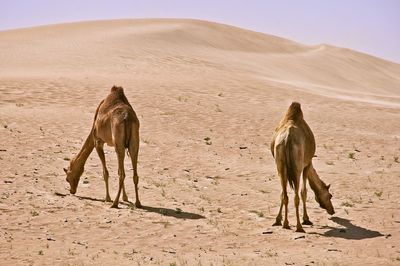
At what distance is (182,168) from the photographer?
15.4 metres

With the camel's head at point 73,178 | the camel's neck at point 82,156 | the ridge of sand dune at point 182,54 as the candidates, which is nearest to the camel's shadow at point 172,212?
the camel's head at point 73,178

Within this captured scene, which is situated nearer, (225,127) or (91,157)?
(91,157)

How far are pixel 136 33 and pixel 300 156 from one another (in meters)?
35.3

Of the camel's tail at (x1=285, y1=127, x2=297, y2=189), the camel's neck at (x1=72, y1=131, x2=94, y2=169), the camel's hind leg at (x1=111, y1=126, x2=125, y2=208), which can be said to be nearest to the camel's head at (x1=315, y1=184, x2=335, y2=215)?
the camel's tail at (x1=285, y1=127, x2=297, y2=189)

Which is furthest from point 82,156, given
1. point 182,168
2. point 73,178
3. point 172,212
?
point 182,168

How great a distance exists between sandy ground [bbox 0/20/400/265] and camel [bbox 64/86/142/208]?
46cm

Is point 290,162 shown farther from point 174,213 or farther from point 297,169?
point 174,213

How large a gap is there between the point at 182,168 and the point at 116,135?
13.4ft

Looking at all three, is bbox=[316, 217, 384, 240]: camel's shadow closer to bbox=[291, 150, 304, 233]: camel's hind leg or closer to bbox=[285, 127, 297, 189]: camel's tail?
bbox=[291, 150, 304, 233]: camel's hind leg

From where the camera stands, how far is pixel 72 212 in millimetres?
10914

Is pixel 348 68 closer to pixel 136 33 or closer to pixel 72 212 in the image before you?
pixel 136 33

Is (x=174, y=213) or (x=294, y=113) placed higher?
(x=294, y=113)

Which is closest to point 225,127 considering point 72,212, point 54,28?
point 72,212

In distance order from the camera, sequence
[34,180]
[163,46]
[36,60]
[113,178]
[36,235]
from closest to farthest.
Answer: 1. [36,235]
2. [34,180]
3. [113,178]
4. [36,60]
5. [163,46]
